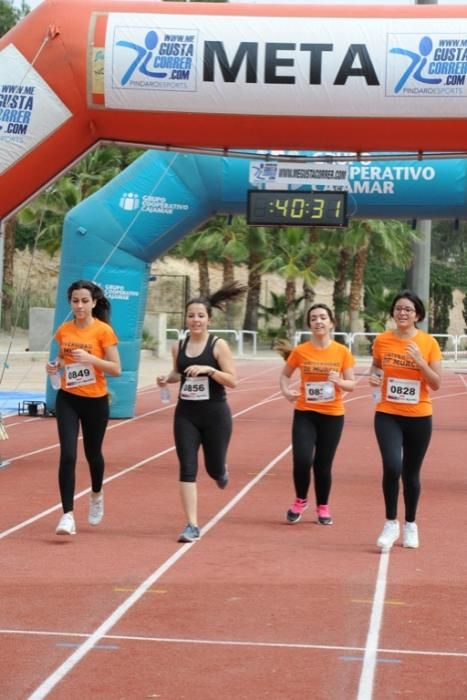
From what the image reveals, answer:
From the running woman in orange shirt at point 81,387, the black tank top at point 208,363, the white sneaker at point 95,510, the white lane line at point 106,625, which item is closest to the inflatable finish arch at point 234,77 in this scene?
the running woman in orange shirt at point 81,387

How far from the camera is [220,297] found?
372 inches

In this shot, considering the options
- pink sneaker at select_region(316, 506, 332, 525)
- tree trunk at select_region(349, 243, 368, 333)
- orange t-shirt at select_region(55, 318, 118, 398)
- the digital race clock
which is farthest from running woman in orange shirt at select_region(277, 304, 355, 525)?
tree trunk at select_region(349, 243, 368, 333)

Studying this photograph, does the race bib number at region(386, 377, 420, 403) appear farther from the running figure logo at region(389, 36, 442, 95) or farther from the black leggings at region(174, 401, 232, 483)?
the running figure logo at region(389, 36, 442, 95)

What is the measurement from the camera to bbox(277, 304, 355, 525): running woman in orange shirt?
970cm

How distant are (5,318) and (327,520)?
3745 cm

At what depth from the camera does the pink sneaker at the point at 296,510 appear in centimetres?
998

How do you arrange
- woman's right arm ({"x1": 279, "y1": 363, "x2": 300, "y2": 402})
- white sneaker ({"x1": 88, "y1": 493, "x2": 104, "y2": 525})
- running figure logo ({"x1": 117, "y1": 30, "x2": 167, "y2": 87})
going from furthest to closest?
running figure logo ({"x1": 117, "y1": 30, "x2": 167, "y2": 87}) → woman's right arm ({"x1": 279, "y1": 363, "x2": 300, "y2": 402}) → white sneaker ({"x1": 88, "y1": 493, "x2": 104, "y2": 525})

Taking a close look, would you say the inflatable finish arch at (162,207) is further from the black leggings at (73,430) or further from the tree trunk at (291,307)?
the tree trunk at (291,307)

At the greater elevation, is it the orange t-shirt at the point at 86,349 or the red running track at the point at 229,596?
the orange t-shirt at the point at 86,349

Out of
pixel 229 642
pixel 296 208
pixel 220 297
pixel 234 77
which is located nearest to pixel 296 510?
pixel 220 297

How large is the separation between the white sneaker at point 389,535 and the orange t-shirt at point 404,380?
0.74 metres

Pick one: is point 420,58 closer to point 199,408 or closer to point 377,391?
point 377,391

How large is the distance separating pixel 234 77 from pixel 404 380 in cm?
382

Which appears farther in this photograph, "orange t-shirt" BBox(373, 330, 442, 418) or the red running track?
"orange t-shirt" BBox(373, 330, 442, 418)
